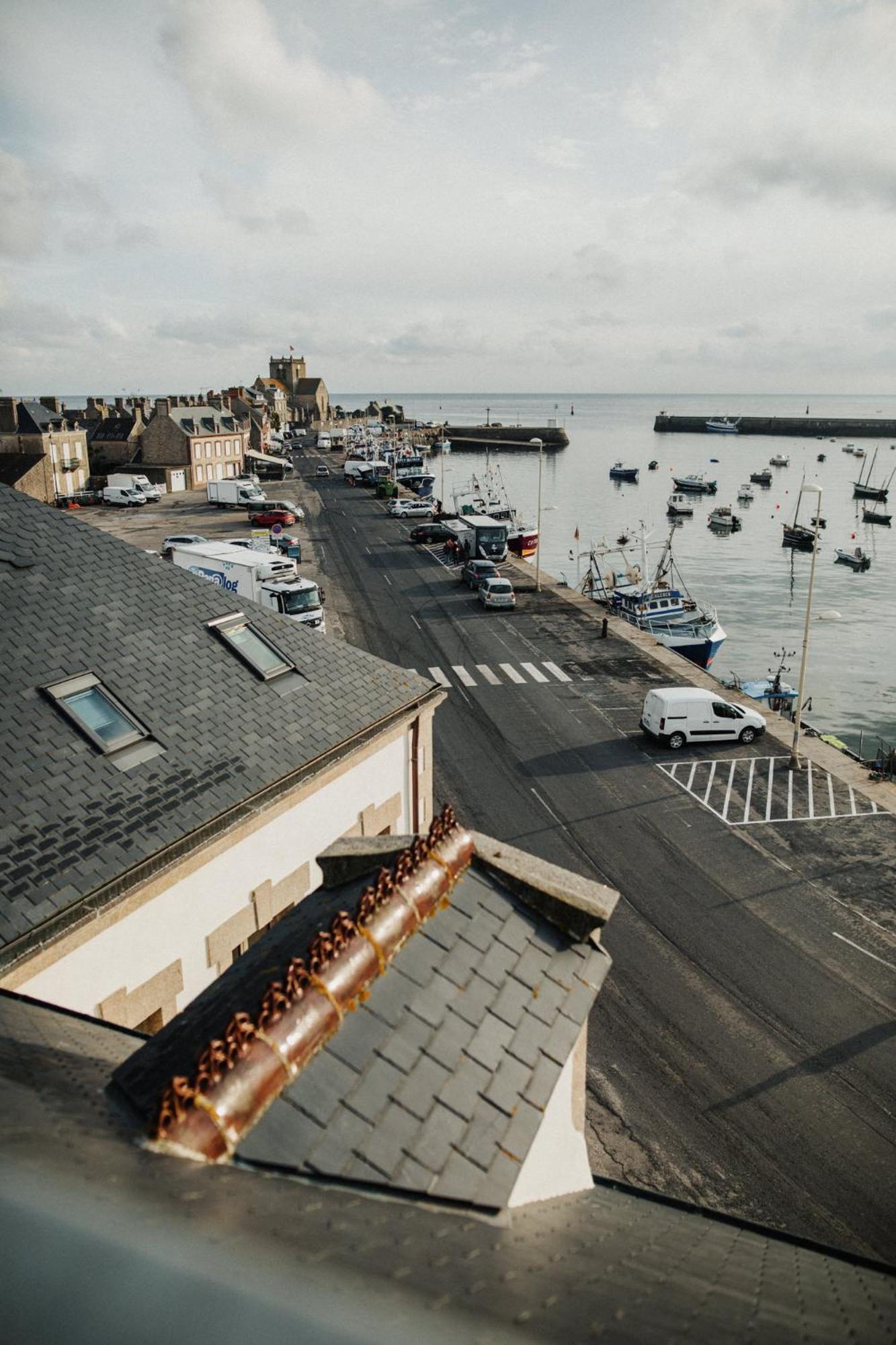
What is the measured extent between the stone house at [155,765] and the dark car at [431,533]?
51789 mm

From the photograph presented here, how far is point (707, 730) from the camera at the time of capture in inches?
1178

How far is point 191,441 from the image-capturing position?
99.6 metres

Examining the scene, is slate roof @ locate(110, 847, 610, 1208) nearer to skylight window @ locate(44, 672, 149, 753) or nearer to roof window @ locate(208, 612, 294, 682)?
skylight window @ locate(44, 672, 149, 753)

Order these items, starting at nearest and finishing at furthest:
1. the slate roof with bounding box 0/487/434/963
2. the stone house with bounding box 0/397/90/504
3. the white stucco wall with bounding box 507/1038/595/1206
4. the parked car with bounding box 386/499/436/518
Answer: the white stucco wall with bounding box 507/1038/595/1206 < the slate roof with bounding box 0/487/434/963 < the stone house with bounding box 0/397/90/504 < the parked car with bounding box 386/499/436/518

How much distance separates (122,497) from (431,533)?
37825 millimetres

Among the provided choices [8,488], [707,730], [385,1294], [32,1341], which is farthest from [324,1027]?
[707,730]

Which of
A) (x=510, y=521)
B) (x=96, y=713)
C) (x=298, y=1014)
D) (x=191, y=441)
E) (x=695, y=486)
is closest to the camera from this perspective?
(x=298, y=1014)

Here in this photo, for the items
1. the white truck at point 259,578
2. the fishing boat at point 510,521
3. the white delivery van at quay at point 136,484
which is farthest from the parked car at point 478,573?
the white delivery van at quay at point 136,484

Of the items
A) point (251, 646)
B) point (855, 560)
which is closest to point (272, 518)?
point (855, 560)

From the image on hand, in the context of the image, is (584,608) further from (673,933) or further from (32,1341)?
(32,1341)

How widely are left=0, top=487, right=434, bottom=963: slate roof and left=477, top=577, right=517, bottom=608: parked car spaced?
103 ft

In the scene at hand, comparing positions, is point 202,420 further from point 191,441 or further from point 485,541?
point 485,541

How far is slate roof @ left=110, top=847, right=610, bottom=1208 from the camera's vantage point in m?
4.30

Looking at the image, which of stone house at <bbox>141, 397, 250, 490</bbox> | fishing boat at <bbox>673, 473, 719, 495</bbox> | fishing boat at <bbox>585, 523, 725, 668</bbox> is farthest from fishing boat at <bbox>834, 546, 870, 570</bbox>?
stone house at <bbox>141, 397, 250, 490</bbox>
